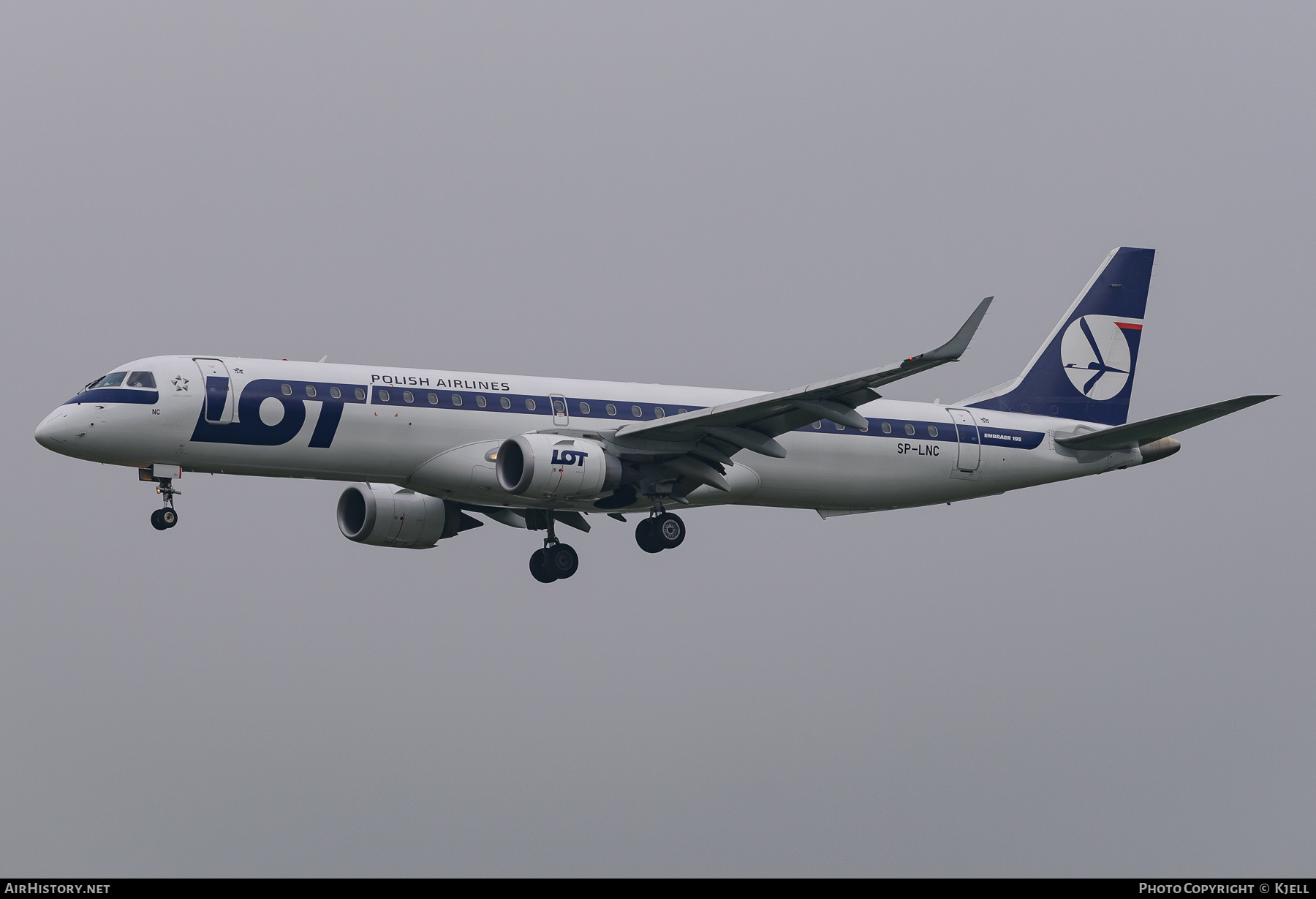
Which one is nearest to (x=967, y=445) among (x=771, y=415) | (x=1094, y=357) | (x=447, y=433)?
(x=1094, y=357)

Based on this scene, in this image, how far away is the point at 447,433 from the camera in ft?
126

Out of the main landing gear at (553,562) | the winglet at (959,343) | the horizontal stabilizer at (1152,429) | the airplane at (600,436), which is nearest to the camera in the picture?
the winglet at (959,343)

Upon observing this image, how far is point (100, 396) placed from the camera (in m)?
→ 36.4

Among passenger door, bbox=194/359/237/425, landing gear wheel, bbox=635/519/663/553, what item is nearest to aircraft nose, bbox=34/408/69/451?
passenger door, bbox=194/359/237/425

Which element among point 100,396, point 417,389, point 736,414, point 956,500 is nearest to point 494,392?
point 417,389

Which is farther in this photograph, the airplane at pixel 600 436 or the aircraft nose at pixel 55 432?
the airplane at pixel 600 436

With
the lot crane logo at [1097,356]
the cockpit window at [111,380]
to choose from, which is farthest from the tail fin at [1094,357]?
the cockpit window at [111,380]

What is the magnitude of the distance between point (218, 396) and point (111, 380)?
2.36 metres

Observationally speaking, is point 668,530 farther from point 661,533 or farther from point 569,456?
point 569,456

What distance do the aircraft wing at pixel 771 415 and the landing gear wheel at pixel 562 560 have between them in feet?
15.9

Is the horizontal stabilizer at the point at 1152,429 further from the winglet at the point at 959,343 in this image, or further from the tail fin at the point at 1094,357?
the winglet at the point at 959,343

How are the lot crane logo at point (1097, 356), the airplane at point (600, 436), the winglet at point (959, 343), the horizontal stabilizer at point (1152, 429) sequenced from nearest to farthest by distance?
1. the winglet at point (959, 343)
2. the airplane at point (600, 436)
3. the horizontal stabilizer at point (1152, 429)
4. the lot crane logo at point (1097, 356)

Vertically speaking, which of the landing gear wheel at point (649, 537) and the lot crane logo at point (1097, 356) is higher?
the lot crane logo at point (1097, 356)

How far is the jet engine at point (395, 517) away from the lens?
4331cm
